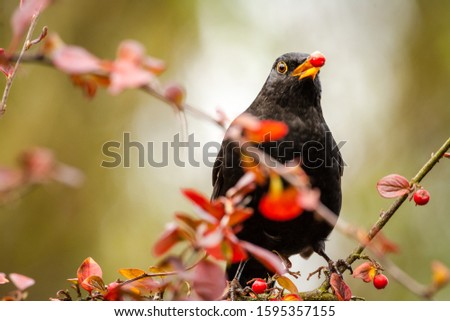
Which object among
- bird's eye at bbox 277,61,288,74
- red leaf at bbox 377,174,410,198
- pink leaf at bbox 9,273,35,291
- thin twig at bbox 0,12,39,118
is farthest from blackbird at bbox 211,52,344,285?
thin twig at bbox 0,12,39,118

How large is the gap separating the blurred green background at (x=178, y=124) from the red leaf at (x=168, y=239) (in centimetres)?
525

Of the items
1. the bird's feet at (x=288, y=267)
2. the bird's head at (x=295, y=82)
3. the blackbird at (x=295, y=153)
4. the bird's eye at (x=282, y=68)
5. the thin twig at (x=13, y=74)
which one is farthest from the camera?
the bird's eye at (x=282, y=68)

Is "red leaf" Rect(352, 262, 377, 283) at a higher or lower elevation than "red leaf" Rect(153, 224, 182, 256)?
higher

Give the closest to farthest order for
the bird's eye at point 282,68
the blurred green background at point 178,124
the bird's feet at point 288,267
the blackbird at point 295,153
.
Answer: the bird's feet at point 288,267, the blackbird at point 295,153, the bird's eye at point 282,68, the blurred green background at point 178,124

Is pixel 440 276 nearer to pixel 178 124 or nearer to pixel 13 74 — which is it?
pixel 13 74

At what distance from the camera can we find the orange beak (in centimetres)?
354

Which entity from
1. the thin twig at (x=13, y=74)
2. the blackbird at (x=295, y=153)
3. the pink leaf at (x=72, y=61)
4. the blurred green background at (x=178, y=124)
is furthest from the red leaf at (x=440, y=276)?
the blurred green background at (x=178, y=124)

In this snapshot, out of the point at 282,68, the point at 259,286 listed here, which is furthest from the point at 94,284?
the point at 282,68

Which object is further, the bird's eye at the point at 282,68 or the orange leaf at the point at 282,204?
the bird's eye at the point at 282,68

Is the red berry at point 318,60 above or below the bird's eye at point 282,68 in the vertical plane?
above

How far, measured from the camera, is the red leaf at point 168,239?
1253 mm

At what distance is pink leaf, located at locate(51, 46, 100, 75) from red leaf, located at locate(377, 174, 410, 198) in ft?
4.55

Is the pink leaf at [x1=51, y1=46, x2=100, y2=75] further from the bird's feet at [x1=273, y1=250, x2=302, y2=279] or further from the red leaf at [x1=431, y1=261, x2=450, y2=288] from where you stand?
the bird's feet at [x1=273, y1=250, x2=302, y2=279]

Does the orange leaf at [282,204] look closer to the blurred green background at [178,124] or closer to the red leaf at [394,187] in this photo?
the red leaf at [394,187]
